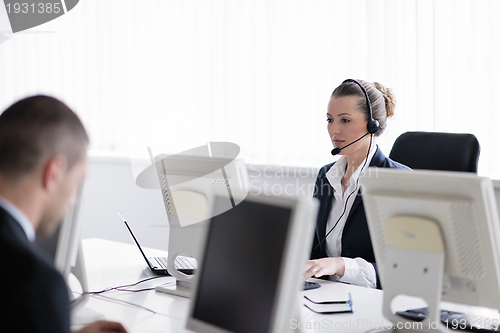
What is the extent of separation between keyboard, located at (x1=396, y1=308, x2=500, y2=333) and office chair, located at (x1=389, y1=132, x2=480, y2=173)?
2.49 ft

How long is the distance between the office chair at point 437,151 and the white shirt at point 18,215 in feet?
5.40

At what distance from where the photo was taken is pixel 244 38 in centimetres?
Answer: 334

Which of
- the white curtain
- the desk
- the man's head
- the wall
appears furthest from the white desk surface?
the wall

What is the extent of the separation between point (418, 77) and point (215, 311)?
7.15 feet

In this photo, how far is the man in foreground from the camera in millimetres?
796

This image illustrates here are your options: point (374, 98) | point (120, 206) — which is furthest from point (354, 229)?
point (120, 206)

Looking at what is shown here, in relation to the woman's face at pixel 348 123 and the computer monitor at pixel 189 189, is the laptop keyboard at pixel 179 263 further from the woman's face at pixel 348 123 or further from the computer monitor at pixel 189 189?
the woman's face at pixel 348 123

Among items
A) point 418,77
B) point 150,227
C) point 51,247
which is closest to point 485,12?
point 418,77

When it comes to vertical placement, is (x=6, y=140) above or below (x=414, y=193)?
above

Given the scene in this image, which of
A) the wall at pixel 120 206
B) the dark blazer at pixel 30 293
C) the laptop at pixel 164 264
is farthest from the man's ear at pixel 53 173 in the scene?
the wall at pixel 120 206

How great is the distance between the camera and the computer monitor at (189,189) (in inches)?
61.6

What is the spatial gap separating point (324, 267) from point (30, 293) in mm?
1147

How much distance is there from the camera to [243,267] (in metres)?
1.08

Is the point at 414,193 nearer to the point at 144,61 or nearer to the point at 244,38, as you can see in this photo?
the point at 244,38
